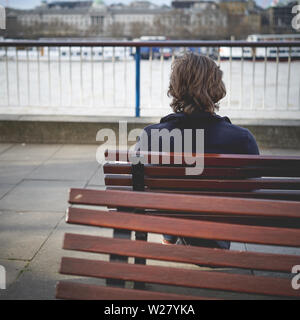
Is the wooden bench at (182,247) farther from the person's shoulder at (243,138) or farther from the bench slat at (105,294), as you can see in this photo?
the person's shoulder at (243,138)

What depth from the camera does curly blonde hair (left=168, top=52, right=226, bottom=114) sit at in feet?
8.10

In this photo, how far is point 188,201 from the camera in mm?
1807

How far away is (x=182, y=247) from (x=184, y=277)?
0.12m

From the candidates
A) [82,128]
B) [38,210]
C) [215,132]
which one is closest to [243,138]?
[215,132]

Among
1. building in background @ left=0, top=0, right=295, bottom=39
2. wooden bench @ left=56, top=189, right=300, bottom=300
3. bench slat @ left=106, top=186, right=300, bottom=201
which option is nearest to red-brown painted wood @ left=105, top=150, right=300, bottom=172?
bench slat @ left=106, top=186, right=300, bottom=201

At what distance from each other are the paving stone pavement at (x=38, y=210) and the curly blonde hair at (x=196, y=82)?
115 cm

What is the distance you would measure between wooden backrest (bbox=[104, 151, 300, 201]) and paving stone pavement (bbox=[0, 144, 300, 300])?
847 millimetres

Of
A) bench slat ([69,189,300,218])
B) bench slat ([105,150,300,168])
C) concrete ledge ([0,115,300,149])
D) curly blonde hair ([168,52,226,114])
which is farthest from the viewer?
concrete ledge ([0,115,300,149])

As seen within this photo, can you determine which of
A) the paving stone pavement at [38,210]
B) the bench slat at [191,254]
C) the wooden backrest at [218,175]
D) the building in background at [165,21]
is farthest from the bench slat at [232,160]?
the building in background at [165,21]

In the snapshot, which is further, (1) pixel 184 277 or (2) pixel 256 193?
(2) pixel 256 193

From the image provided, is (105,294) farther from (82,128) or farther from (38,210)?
(82,128)

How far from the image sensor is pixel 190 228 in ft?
5.94

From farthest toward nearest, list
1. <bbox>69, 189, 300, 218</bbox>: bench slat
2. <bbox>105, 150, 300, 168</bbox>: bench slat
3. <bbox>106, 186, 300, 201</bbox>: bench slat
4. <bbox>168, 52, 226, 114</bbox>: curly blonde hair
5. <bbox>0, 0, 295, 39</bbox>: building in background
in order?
<bbox>0, 0, 295, 39</bbox>: building in background
<bbox>168, 52, 226, 114</bbox>: curly blonde hair
<bbox>106, 186, 300, 201</bbox>: bench slat
<bbox>105, 150, 300, 168</bbox>: bench slat
<bbox>69, 189, 300, 218</bbox>: bench slat

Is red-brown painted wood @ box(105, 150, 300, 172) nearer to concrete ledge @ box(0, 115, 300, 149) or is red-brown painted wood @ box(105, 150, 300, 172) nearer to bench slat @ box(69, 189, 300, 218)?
bench slat @ box(69, 189, 300, 218)
